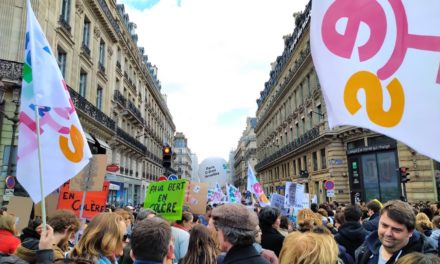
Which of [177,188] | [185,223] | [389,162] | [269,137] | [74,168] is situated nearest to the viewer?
[74,168]

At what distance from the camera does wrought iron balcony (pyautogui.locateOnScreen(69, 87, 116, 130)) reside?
60.0ft

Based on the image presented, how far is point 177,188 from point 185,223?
28.3 inches

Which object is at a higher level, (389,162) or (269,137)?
(269,137)

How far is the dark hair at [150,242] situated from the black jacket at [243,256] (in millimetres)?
446

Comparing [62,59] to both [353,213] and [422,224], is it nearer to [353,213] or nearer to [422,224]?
[353,213]

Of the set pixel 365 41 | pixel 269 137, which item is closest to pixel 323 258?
pixel 365 41

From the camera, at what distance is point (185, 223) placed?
5.39 meters

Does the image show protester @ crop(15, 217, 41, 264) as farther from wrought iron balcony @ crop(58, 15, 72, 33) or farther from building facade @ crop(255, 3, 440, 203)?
building facade @ crop(255, 3, 440, 203)

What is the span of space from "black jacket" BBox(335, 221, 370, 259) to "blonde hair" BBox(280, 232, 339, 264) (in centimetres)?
265

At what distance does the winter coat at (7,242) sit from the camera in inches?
142

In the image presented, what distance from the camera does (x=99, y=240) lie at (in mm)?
2838

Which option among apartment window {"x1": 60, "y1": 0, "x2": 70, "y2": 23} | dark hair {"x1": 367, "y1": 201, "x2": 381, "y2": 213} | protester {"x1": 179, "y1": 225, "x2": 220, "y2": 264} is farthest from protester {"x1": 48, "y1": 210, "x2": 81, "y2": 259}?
apartment window {"x1": 60, "y1": 0, "x2": 70, "y2": 23}

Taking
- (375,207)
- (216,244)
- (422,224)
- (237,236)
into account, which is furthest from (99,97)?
(237,236)

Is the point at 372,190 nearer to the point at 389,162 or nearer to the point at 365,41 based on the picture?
the point at 389,162
